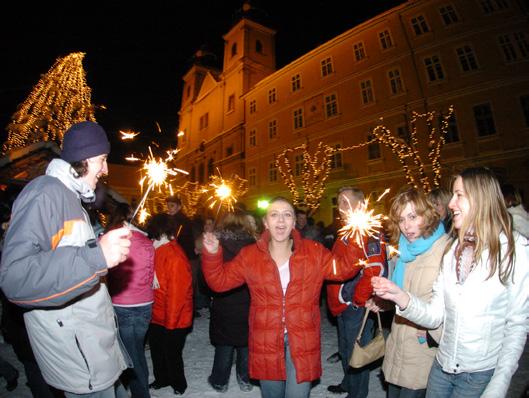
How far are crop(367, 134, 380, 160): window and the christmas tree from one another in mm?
17527

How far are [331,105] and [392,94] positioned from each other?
512cm

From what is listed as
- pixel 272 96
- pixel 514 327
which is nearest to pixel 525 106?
pixel 272 96

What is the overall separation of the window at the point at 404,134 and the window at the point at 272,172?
37.6ft

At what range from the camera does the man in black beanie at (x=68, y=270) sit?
1.61 m

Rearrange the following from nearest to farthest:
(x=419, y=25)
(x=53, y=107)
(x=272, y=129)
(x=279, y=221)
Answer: (x=279, y=221) < (x=53, y=107) < (x=419, y=25) < (x=272, y=129)

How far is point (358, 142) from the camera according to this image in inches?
871

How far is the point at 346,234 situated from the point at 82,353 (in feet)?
9.26

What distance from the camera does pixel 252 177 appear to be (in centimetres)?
3070

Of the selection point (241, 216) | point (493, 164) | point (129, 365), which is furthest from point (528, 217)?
point (493, 164)

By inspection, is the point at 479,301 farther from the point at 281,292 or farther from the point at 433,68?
the point at 433,68

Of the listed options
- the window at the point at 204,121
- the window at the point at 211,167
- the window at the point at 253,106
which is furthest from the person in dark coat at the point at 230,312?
the window at the point at 204,121

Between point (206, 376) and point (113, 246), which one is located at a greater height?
point (113, 246)

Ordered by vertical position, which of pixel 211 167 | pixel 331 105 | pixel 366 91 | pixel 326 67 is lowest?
pixel 211 167

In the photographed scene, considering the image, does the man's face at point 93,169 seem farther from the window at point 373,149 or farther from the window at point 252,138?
the window at point 252,138
